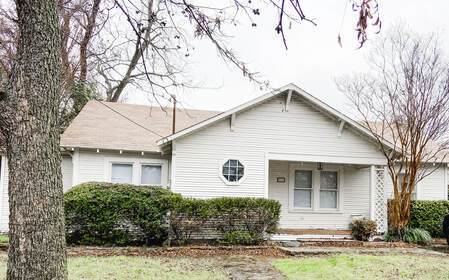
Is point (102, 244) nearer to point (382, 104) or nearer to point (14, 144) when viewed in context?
point (14, 144)

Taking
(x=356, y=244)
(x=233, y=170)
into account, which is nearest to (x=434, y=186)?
(x=356, y=244)

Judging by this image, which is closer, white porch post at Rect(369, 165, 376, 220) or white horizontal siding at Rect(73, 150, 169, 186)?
white horizontal siding at Rect(73, 150, 169, 186)

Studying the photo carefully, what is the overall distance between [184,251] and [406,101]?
29.0 feet

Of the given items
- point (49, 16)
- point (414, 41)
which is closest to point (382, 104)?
point (414, 41)

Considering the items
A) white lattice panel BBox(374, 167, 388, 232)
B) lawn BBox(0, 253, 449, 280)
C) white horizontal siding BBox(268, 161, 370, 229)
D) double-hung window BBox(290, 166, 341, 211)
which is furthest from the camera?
double-hung window BBox(290, 166, 341, 211)

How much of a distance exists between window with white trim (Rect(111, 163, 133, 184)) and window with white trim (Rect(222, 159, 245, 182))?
341 cm

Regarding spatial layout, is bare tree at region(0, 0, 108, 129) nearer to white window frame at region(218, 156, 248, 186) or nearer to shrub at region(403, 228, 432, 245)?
white window frame at region(218, 156, 248, 186)

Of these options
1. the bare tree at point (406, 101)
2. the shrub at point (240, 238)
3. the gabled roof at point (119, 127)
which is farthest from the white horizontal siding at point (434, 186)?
the gabled roof at point (119, 127)

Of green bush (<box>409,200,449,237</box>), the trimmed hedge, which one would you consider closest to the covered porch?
green bush (<box>409,200,449,237</box>)

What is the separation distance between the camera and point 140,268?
941cm

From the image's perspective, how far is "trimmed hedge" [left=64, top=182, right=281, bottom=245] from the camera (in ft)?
40.3

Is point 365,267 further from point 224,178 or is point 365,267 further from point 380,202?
point 380,202

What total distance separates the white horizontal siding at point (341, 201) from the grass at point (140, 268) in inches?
222

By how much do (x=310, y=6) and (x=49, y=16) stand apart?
245cm
